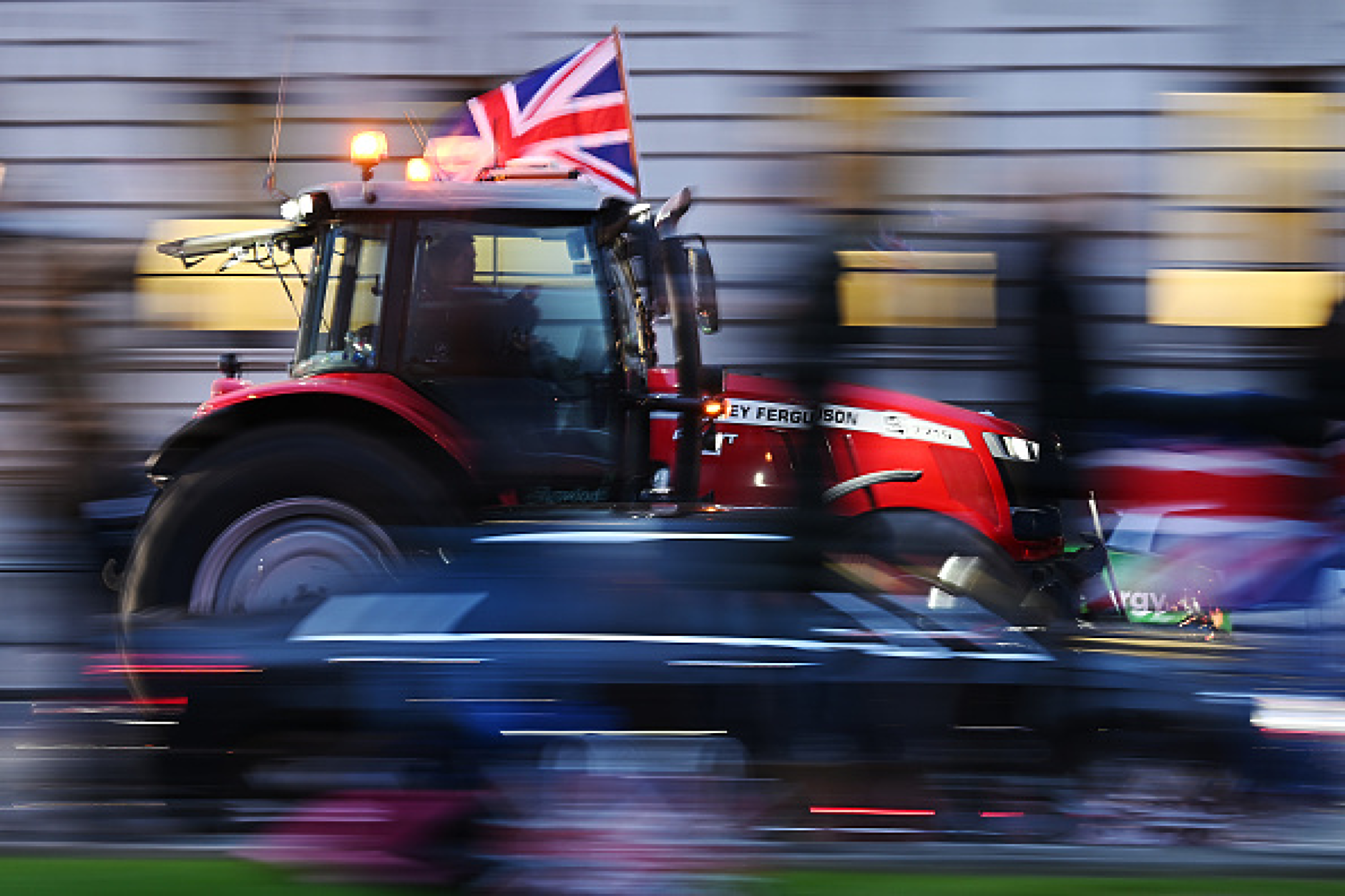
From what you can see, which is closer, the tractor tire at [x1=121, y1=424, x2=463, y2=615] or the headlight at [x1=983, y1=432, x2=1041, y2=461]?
the tractor tire at [x1=121, y1=424, x2=463, y2=615]

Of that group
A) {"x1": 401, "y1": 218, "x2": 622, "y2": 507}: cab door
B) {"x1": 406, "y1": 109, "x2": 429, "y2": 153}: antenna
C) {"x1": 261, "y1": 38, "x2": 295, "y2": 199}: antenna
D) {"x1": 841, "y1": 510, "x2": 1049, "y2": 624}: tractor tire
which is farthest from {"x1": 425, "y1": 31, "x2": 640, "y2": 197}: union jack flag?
{"x1": 841, "y1": 510, "x2": 1049, "y2": 624}: tractor tire

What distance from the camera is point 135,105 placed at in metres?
3.29

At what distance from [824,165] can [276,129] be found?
40.2 inches

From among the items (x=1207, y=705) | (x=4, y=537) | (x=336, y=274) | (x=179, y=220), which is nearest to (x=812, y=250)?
(x=1207, y=705)

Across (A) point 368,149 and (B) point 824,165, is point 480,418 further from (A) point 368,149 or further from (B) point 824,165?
(B) point 824,165

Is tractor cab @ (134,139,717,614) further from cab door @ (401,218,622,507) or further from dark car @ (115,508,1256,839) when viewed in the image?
dark car @ (115,508,1256,839)

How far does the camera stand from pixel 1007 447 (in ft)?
17.5

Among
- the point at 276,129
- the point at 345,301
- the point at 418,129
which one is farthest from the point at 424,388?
the point at 276,129

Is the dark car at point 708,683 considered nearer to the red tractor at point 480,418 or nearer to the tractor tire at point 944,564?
the tractor tire at point 944,564

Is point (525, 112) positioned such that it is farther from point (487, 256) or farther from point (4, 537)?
point (4, 537)

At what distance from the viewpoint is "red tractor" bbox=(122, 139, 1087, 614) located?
4.54 metres

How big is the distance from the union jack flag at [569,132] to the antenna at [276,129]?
2.81ft

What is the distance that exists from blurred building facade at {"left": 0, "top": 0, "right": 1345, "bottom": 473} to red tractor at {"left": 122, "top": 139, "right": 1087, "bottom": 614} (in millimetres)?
379

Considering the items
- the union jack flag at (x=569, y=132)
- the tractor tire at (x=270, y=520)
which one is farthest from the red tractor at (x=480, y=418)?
the union jack flag at (x=569, y=132)
